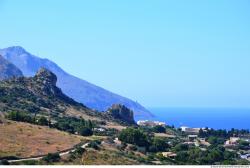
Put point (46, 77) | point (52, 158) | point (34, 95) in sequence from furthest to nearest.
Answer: point (46, 77), point (34, 95), point (52, 158)

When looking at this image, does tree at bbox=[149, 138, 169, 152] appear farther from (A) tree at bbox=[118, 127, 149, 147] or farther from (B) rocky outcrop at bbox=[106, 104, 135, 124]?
(B) rocky outcrop at bbox=[106, 104, 135, 124]

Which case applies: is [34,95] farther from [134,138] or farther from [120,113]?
[134,138]

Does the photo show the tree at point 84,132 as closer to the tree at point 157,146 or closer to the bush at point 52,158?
the tree at point 157,146

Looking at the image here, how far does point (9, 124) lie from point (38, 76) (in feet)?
120

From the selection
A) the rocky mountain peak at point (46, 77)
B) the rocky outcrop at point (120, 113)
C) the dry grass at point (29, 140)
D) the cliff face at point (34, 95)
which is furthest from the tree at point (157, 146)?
the rocky mountain peak at point (46, 77)

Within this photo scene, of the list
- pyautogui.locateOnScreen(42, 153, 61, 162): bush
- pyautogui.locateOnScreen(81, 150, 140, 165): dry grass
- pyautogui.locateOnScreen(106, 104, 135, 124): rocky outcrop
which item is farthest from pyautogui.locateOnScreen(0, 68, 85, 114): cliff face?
pyautogui.locateOnScreen(42, 153, 61, 162): bush

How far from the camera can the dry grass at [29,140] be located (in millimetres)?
35384

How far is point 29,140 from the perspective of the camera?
4006 centimetres

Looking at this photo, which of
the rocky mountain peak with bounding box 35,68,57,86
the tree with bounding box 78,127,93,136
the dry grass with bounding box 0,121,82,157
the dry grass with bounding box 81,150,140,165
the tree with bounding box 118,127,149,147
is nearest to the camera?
the dry grass with bounding box 81,150,140,165

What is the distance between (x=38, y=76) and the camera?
81.6 m

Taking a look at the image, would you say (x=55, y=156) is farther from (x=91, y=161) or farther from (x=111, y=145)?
(x=111, y=145)

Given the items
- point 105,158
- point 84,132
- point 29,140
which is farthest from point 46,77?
point 105,158

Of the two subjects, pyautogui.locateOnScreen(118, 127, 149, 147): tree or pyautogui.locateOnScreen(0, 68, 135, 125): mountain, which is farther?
pyautogui.locateOnScreen(0, 68, 135, 125): mountain

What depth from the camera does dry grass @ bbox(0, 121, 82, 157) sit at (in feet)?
116
